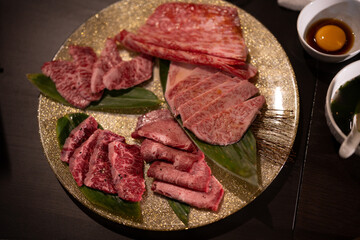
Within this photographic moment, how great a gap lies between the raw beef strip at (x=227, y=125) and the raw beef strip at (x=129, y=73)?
2.30 ft

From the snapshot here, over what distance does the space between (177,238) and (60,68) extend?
1.75 meters

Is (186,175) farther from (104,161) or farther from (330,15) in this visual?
(330,15)

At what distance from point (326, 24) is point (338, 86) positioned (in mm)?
640

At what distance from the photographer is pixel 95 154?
8.03 ft

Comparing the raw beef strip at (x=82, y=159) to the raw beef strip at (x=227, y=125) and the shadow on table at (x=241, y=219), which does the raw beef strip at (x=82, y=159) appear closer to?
the shadow on table at (x=241, y=219)

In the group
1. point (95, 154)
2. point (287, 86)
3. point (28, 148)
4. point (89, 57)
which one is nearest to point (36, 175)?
point (28, 148)

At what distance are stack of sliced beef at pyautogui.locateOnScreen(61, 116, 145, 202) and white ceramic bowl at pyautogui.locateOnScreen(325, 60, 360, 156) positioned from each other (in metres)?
1.42

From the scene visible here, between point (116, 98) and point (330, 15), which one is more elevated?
point (330, 15)

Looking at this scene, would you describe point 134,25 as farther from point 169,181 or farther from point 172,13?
point 169,181

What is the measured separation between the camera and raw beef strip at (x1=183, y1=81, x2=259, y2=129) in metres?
2.35

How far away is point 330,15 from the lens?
258cm

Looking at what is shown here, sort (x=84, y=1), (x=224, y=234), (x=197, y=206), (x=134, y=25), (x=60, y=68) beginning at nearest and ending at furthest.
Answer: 1. (x=197, y=206)
2. (x=224, y=234)
3. (x=60, y=68)
4. (x=134, y=25)
5. (x=84, y=1)

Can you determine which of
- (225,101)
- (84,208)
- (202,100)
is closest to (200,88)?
(202,100)

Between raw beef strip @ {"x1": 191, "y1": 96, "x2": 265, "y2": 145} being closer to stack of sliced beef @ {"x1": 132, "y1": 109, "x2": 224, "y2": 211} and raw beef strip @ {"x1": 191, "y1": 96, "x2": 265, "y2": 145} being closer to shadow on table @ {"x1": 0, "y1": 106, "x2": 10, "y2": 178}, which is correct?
stack of sliced beef @ {"x1": 132, "y1": 109, "x2": 224, "y2": 211}
